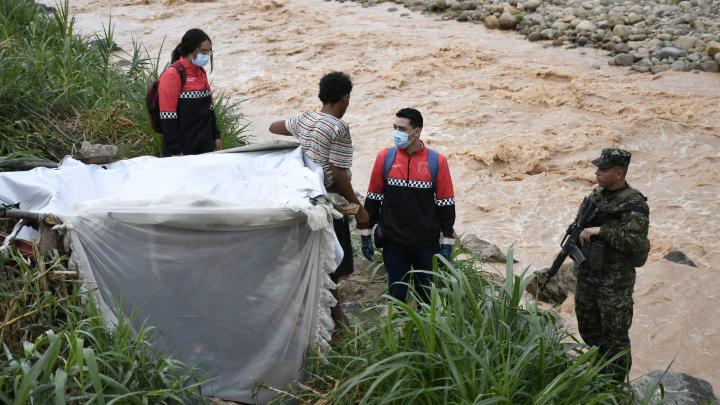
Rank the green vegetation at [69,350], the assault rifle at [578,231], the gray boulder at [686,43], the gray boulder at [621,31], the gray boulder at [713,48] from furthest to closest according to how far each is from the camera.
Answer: the gray boulder at [621,31] → the gray boulder at [686,43] → the gray boulder at [713,48] → the assault rifle at [578,231] → the green vegetation at [69,350]

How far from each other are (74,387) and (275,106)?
799 centimetres

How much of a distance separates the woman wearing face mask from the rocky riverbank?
831 centimetres

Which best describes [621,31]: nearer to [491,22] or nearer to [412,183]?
[491,22]

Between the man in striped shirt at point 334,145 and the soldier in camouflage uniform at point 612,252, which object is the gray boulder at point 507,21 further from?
the man in striped shirt at point 334,145

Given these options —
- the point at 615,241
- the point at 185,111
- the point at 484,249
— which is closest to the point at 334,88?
the point at 185,111

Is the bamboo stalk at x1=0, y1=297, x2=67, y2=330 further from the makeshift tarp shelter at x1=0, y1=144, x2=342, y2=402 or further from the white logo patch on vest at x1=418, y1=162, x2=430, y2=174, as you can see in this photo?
the white logo patch on vest at x1=418, y1=162, x2=430, y2=174

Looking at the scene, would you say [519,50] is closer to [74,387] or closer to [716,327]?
[716,327]

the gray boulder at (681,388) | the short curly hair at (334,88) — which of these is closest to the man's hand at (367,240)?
the short curly hair at (334,88)

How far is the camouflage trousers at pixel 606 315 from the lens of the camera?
368cm

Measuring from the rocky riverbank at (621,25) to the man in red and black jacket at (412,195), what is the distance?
8391 mm

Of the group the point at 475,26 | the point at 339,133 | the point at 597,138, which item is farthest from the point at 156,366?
the point at 475,26

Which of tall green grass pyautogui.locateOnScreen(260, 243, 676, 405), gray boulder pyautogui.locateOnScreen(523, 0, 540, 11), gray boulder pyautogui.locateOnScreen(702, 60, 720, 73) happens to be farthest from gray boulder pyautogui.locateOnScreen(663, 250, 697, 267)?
gray boulder pyautogui.locateOnScreen(523, 0, 540, 11)

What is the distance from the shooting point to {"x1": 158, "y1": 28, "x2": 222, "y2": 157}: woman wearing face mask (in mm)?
4234

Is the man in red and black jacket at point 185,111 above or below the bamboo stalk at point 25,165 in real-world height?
above
